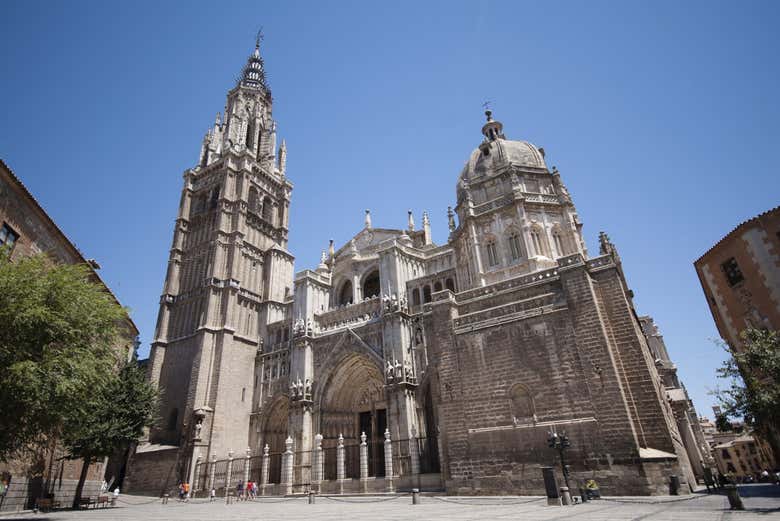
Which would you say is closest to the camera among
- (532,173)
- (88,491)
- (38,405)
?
(38,405)

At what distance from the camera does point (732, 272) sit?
21.0 meters

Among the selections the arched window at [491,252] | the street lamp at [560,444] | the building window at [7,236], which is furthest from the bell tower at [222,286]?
the street lamp at [560,444]

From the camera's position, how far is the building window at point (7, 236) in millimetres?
15797

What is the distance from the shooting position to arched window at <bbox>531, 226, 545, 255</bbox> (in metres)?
23.8

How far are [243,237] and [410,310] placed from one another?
1630cm

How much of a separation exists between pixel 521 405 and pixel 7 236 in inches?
774

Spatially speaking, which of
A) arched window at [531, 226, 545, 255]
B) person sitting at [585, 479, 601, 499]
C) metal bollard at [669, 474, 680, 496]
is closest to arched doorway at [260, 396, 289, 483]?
arched window at [531, 226, 545, 255]

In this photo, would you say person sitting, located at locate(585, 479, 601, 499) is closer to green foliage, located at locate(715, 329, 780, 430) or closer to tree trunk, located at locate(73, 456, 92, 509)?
green foliage, located at locate(715, 329, 780, 430)

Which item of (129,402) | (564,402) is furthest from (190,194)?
(564,402)

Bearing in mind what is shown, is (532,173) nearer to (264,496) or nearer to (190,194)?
(264,496)

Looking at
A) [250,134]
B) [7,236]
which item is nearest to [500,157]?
[7,236]

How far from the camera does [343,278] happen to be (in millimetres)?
34375

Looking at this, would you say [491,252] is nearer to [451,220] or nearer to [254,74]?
[451,220]

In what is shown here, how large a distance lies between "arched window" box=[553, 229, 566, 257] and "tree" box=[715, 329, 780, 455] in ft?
36.2
